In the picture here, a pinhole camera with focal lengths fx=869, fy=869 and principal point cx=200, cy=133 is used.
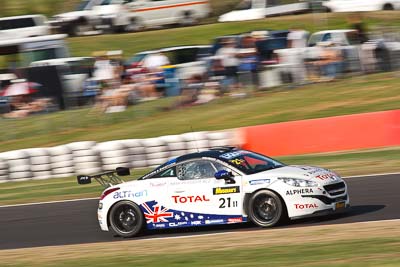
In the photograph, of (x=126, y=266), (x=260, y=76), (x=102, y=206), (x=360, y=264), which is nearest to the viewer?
(x=360, y=264)

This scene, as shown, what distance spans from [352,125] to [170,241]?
745 centimetres

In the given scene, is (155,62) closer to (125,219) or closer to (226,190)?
(125,219)

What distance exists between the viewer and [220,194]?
10.8m

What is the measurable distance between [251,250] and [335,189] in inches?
78.8

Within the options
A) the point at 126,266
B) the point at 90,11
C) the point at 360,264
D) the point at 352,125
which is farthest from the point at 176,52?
the point at 360,264

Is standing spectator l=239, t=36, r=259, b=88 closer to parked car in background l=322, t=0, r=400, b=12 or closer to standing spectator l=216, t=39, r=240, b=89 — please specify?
standing spectator l=216, t=39, r=240, b=89

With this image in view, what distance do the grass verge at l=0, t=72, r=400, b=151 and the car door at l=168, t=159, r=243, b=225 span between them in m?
8.88

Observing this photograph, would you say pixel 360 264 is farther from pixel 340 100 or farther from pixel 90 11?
pixel 90 11

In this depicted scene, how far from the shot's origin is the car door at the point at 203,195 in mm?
10719

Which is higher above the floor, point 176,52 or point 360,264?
point 176,52

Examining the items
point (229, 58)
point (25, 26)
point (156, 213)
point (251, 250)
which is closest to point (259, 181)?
point (156, 213)

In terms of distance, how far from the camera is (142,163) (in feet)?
58.6

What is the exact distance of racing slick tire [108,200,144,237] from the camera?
11352mm

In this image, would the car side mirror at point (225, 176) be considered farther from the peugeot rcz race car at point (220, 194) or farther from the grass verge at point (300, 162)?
the grass verge at point (300, 162)
